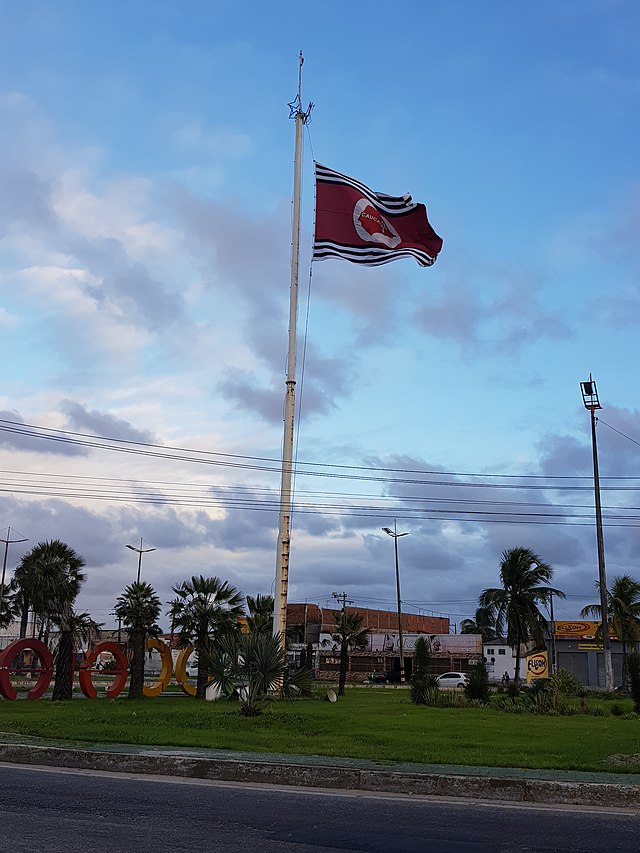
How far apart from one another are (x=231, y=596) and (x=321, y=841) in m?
31.4

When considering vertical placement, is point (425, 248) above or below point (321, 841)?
above

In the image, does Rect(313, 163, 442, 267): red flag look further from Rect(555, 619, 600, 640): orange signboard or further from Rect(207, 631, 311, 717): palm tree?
Rect(555, 619, 600, 640): orange signboard

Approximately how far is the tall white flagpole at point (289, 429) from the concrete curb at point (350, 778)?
313 inches

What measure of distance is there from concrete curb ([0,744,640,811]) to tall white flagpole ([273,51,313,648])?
Result: 26.0ft

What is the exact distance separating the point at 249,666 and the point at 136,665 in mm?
19045

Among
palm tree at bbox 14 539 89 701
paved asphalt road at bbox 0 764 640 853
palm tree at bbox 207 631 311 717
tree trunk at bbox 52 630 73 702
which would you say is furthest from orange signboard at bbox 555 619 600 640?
paved asphalt road at bbox 0 764 640 853

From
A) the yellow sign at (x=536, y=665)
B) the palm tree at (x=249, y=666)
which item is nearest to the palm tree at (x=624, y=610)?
the yellow sign at (x=536, y=665)

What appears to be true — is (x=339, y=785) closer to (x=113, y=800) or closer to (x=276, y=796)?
(x=276, y=796)

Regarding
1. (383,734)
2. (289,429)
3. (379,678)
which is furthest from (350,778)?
(379,678)

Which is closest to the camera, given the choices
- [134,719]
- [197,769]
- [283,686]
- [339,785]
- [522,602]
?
[339,785]

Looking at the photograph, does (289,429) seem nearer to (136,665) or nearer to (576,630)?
(136,665)

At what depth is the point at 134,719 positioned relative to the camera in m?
19.7

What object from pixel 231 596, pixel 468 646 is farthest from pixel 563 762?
pixel 468 646

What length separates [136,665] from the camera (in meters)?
36.9
